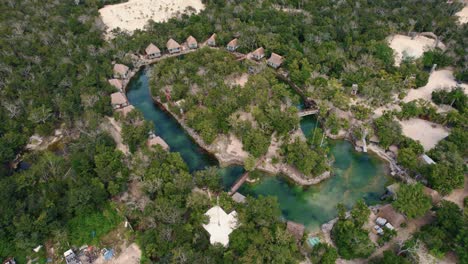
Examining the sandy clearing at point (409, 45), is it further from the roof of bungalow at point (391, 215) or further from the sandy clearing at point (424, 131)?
the roof of bungalow at point (391, 215)

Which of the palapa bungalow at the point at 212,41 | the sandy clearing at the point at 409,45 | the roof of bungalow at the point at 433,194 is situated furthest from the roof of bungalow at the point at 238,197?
the sandy clearing at the point at 409,45

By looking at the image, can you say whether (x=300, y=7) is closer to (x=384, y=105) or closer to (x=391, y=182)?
(x=384, y=105)

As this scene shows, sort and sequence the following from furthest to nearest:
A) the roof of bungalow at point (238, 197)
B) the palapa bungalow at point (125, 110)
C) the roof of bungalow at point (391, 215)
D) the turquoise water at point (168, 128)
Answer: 1. the palapa bungalow at point (125, 110)
2. the turquoise water at point (168, 128)
3. the roof of bungalow at point (238, 197)
4. the roof of bungalow at point (391, 215)

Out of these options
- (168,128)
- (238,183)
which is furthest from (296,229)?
(168,128)

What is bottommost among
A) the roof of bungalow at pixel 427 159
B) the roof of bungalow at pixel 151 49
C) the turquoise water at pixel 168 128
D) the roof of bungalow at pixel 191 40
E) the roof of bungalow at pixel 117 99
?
the turquoise water at pixel 168 128

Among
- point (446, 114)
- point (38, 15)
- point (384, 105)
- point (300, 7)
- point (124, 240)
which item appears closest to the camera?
point (124, 240)

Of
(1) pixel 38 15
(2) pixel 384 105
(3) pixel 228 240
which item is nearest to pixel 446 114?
(2) pixel 384 105
